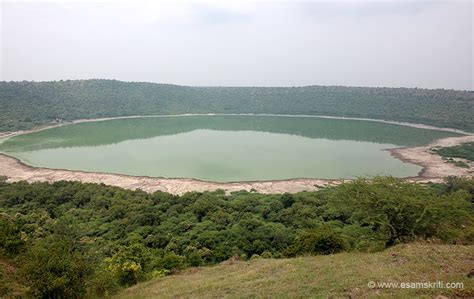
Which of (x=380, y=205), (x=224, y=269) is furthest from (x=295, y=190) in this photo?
(x=224, y=269)

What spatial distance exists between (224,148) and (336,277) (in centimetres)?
4319

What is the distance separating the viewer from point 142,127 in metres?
73.7

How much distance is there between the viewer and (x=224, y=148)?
51.3 meters

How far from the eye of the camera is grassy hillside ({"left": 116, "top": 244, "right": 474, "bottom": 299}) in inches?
296

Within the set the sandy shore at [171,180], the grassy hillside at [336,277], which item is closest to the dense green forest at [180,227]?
the grassy hillside at [336,277]

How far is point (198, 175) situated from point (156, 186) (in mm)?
5501

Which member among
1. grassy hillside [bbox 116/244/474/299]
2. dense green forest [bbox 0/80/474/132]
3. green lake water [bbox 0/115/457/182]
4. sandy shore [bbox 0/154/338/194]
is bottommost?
sandy shore [bbox 0/154/338/194]

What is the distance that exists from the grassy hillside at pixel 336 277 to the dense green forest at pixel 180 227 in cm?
236

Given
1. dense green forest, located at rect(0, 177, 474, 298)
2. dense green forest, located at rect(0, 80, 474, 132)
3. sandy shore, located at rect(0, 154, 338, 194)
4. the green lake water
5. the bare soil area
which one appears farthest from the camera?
dense green forest, located at rect(0, 80, 474, 132)

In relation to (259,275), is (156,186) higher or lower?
lower

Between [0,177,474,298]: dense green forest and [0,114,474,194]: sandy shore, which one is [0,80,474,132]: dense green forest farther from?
[0,177,474,298]: dense green forest

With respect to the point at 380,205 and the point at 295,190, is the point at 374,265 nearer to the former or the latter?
the point at 380,205

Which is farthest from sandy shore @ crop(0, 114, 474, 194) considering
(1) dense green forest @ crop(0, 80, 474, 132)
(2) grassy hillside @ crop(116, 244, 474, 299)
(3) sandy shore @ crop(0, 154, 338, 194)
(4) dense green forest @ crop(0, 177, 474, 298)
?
(1) dense green forest @ crop(0, 80, 474, 132)

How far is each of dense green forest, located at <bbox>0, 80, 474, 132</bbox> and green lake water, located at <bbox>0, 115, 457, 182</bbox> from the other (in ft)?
29.4
